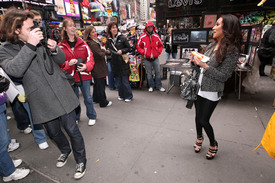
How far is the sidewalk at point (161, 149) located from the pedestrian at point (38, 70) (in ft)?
2.26

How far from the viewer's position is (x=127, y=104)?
4383 mm

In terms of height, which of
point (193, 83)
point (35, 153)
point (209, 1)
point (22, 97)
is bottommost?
point (35, 153)

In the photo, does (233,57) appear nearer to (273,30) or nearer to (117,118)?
(117,118)

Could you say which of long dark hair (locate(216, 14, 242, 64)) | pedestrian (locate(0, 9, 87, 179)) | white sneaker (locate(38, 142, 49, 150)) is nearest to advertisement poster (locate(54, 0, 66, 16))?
white sneaker (locate(38, 142, 49, 150))

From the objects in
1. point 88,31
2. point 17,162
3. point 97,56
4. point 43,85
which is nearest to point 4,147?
point 17,162

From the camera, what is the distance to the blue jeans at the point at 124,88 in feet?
14.5

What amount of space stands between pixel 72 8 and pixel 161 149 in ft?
43.2

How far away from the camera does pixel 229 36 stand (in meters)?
1.77

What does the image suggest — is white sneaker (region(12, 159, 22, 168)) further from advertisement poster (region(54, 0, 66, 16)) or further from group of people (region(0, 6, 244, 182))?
advertisement poster (region(54, 0, 66, 16))

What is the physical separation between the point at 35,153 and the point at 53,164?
0.52 metres

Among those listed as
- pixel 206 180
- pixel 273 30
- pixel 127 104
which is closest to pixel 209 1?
pixel 273 30

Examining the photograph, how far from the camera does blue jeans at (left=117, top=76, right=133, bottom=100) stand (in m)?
4.42

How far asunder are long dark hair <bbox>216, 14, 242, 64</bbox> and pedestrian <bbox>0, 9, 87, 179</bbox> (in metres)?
1.79

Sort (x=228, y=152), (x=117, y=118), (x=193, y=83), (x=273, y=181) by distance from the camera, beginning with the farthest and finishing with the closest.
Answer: (x=117, y=118) < (x=228, y=152) < (x=193, y=83) < (x=273, y=181)
